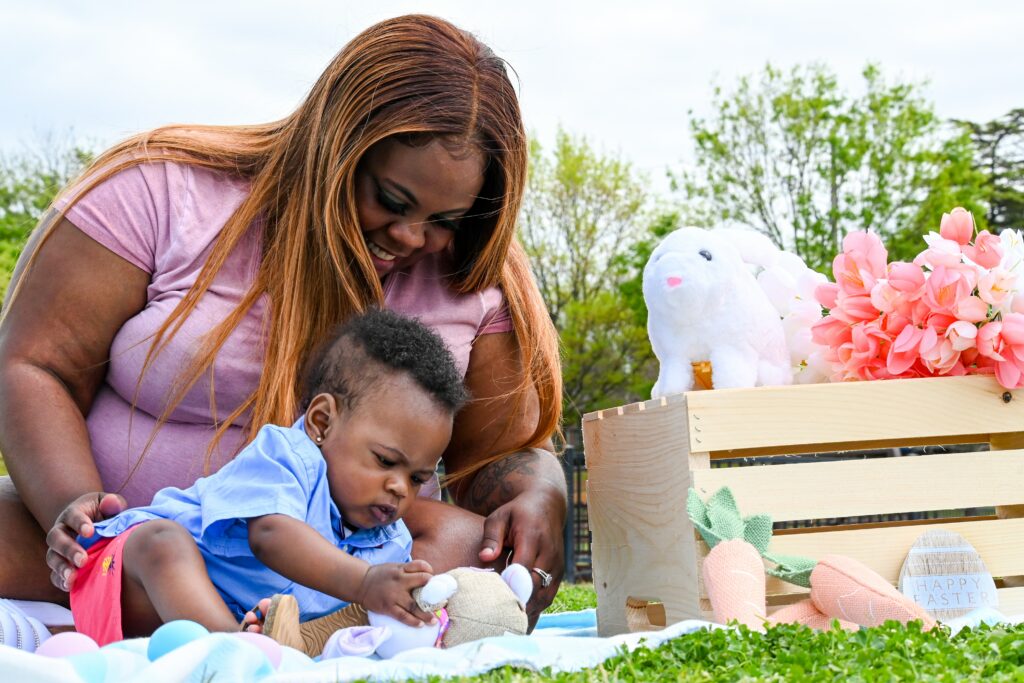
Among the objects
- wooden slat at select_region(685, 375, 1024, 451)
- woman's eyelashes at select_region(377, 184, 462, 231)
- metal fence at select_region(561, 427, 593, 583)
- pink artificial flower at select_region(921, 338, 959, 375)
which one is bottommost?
metal fence at select_region(561, 427, 593, 583)

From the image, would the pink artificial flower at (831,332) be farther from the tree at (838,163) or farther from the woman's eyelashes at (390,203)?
the tree at (838,163)

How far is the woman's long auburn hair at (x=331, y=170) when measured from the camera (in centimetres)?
247

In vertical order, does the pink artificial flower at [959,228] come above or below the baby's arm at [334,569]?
above

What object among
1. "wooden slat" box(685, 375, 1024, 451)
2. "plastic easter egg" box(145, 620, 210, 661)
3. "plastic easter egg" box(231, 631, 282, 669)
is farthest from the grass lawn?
"wooden slat" box(685, 375, 1024, 451)

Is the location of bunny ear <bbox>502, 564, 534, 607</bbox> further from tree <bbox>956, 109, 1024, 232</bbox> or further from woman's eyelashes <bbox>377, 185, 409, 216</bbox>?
tree <bbox>956, 109, 1024, 232</bbox>

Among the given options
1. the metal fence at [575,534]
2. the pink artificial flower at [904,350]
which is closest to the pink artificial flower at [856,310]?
the pink artificial flower at [904,350]

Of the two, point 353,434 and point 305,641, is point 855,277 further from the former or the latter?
point 305,641

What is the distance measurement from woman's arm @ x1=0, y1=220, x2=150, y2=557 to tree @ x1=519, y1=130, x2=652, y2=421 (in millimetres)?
17471

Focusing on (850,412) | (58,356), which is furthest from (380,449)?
(850,412)

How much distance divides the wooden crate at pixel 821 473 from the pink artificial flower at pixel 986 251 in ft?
1.00

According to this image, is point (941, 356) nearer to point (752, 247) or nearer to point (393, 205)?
point (752, 247)

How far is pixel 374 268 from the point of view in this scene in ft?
8.63

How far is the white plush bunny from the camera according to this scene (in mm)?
2652

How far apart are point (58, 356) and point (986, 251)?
233 centimetres
